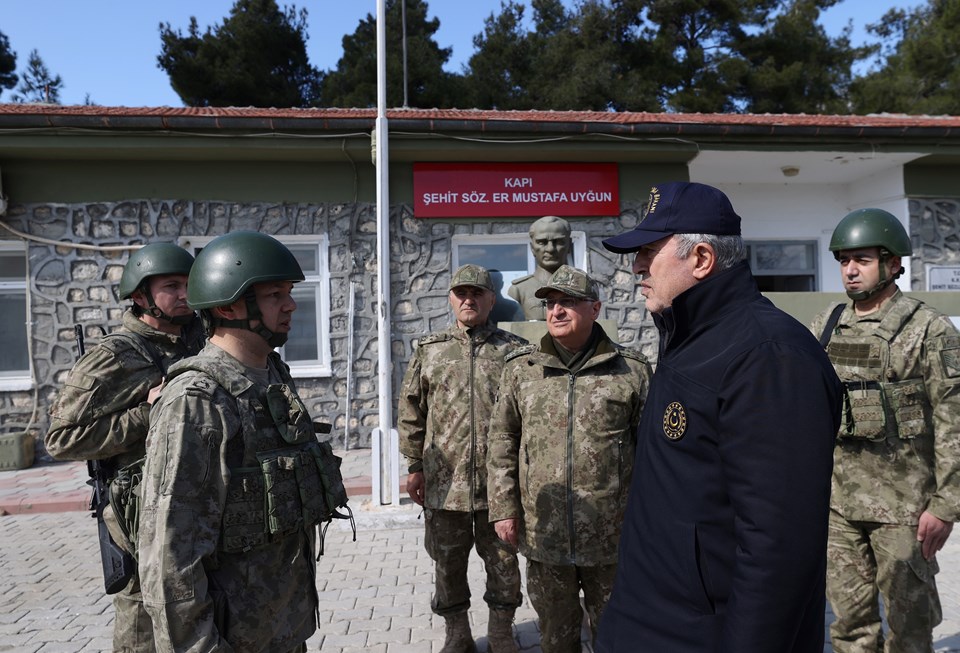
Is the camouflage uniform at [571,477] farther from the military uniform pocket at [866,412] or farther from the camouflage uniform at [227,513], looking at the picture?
the camouflage uniform at [227,513]

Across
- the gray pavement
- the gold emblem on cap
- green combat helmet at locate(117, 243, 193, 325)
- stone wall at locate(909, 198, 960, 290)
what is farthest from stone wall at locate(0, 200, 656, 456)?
the gold emblem on cap

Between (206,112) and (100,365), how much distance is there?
6186 mm

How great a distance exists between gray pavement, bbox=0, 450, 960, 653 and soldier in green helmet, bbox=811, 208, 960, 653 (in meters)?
0.68

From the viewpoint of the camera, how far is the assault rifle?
2689 mm

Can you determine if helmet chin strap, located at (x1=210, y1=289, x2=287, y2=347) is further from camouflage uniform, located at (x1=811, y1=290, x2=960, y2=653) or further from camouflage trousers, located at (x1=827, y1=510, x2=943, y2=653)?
camouflage trousers, located at (x1=827, y1=510, x2=943, y2=653)

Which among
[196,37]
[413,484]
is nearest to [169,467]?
[413,484]

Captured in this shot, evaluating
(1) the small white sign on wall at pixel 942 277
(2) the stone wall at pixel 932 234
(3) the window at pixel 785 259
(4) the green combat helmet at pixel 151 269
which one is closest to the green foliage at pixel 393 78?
(3) the window at pixel 785 259

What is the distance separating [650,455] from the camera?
1.75 m

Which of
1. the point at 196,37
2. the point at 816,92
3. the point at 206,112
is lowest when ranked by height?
the point at 206,112

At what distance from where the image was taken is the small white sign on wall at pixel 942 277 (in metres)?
9.38

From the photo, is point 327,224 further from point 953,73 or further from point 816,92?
point 953,73

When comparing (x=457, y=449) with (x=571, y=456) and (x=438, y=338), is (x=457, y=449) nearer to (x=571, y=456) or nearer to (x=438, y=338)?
(x=438, y=338)

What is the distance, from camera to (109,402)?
294 cm

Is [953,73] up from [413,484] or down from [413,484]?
up
